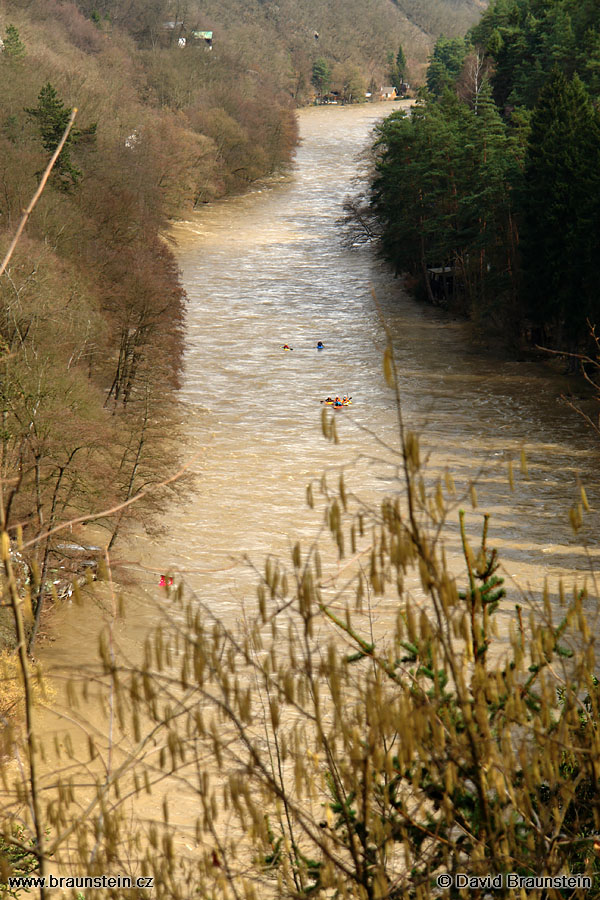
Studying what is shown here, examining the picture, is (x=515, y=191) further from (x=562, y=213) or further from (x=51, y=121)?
(x=51, y=121)

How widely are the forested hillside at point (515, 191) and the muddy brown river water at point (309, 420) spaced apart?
2687mm

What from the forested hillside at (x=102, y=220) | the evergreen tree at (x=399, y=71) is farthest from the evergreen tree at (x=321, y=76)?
the forested hillside at (x=102, y=220)

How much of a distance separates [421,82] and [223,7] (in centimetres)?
3415

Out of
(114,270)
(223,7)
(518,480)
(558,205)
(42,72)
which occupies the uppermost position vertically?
(223,7)

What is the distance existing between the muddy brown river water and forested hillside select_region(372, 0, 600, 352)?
8.81 ft

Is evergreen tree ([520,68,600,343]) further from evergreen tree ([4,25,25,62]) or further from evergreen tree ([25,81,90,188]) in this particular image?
evergreen tree ([4,25,25,62])

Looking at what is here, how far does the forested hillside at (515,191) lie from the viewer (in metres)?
45.6

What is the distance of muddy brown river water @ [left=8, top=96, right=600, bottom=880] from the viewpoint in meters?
30.4

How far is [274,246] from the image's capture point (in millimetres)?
74375

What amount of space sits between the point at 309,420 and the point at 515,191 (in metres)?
15.4

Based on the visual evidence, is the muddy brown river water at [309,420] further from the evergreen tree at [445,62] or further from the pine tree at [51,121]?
the evergreen tree at [445,62]

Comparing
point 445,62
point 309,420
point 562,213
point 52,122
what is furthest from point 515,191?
point 445,62

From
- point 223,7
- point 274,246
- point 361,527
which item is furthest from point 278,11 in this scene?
point 361,527

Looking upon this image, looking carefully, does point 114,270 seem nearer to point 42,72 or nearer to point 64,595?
point 64,595
